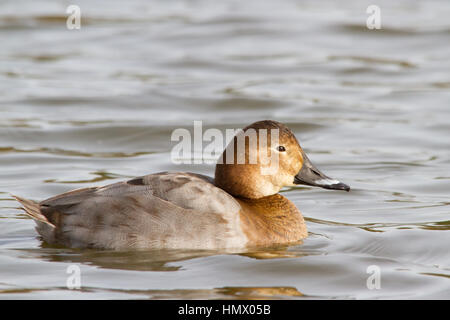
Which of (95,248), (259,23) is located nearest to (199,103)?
(259,23)

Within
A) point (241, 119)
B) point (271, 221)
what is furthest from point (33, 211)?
point (241, 119)

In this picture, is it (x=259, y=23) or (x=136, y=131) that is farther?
(x=259, y=23)

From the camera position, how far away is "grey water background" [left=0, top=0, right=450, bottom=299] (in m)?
6.70

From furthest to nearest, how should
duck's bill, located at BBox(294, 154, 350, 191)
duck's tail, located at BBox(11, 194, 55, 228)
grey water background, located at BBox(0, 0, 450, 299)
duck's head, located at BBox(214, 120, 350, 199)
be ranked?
duck's bill, located at BBox(294, 154, 350, 191)
duck's head, located at BBox(214, 120, 350, 199)
duck's tail, located at BBox(11, 194, 55, 228)
grey water background, located at BBox(0, 0, 450, 299)

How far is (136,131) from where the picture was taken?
11.9 m

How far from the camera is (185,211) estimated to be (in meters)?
6.93

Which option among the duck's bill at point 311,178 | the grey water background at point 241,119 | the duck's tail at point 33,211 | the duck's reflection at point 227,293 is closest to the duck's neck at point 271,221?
the grey water background at point 241,119

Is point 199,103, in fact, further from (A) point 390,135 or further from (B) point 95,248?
(B) point 95,248

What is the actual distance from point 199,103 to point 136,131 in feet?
5.67

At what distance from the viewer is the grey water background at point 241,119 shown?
22.0ft

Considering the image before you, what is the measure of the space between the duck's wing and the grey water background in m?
0.12

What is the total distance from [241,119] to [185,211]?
579 centimetres

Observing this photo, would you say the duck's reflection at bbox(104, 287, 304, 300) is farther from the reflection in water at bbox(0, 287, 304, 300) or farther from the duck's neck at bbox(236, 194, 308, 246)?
the duck's neck at bbox(236, 194, 308, 246)

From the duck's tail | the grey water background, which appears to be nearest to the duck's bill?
the grey water background
